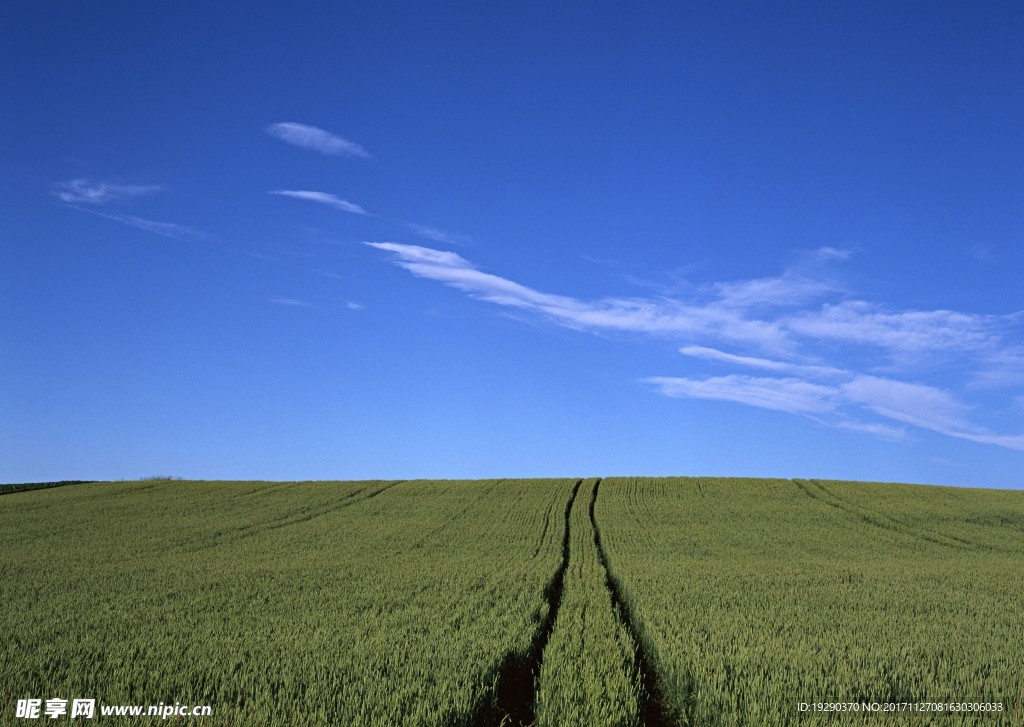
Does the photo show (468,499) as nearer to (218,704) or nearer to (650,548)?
(650,548)

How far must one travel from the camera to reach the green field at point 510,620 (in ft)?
28.2

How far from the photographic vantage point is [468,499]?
144ft

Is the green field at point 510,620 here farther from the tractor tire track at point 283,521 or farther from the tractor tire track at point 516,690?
the tractor tire track at point 283,521

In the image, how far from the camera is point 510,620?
12672 mm

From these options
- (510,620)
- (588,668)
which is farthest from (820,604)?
(588,668)

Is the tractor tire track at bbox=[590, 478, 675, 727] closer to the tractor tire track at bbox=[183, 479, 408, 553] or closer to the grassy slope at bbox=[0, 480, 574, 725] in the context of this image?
the grassy slope at bbox=[0, 480, 574, 725]

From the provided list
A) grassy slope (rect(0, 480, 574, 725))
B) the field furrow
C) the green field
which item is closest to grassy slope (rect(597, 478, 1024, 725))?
the green field

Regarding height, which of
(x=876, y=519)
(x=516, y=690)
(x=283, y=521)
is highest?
(x=876, y=519)

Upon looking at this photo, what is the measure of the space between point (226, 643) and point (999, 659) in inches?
446

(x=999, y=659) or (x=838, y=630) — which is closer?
(x=999, y=659)

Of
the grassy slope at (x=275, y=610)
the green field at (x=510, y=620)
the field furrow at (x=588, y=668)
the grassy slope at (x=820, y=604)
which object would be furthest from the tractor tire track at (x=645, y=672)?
the grassy slope at (x=275, y=610)

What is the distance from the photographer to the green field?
859 centimetres

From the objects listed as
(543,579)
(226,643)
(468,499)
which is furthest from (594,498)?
(226,643)

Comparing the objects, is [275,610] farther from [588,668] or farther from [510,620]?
[588,668]
